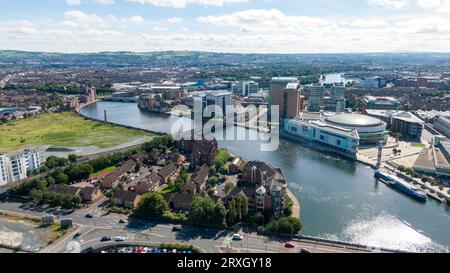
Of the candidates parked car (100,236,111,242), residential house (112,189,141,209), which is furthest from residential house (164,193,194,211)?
parked car (100,236,111,242)

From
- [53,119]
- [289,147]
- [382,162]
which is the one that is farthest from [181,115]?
[382,162]

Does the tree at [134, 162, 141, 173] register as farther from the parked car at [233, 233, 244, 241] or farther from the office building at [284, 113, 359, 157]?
the office building at [284, 113, 359, 157]

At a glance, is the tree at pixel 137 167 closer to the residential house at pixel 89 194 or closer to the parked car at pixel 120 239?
the residential house at pixel 89 194

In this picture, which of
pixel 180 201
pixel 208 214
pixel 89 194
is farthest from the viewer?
pixel 89 194

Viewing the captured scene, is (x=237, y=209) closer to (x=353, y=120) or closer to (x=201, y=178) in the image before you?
(x=201, y=178)

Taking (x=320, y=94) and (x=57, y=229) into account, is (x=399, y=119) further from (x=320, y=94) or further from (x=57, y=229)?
(x=57, y=229)

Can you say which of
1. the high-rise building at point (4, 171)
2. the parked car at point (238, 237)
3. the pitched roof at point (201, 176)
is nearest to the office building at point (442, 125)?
the pitched roof at point (201, 176)

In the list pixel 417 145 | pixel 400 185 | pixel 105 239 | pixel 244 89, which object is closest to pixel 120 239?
pixel 105 239
